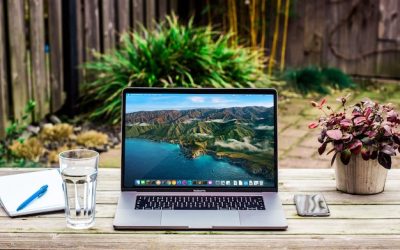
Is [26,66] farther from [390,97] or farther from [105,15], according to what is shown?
[390,97]

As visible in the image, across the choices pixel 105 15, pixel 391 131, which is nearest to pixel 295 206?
pixel 391 131

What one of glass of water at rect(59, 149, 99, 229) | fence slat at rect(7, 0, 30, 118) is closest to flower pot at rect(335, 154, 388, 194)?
glass of water at rect(59, 149, 99, 229)

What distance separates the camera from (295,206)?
6.56ft

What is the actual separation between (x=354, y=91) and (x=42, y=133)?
315cm

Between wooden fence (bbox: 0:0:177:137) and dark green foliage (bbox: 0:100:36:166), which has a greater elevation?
wooden fence (bbox: 0:0:177:137)

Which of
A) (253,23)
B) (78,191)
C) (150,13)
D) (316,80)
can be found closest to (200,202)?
(78,191)

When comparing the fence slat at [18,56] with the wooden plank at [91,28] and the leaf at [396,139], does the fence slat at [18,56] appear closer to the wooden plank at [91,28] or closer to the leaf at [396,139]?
the wooden plank at [91,28]

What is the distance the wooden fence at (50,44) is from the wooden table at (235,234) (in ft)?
8.65

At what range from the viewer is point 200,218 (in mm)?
1867

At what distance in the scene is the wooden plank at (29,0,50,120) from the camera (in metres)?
4.83

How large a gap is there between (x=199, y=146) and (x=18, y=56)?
286 centimetres

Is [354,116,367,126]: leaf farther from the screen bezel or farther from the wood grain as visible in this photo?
the wood grain

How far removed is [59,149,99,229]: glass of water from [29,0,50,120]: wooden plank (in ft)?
10.2

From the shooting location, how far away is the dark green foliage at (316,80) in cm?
666
